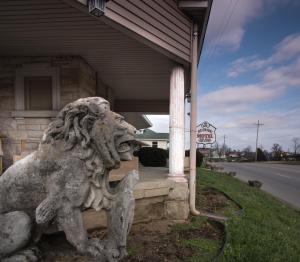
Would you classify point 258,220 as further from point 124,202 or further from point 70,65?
point 70,65

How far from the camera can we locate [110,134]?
2.51 meters

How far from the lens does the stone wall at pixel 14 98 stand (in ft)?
23.0

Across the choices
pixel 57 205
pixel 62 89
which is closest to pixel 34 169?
pixel 57 205

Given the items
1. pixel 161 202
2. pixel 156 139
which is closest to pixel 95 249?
pixel 161 202

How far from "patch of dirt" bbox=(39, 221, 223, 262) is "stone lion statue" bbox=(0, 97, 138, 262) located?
1.00ft

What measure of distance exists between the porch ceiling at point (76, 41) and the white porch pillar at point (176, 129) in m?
0.57

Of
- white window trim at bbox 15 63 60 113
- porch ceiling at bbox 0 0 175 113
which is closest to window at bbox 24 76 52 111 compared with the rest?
white window trim at bbox 15 63 60 113

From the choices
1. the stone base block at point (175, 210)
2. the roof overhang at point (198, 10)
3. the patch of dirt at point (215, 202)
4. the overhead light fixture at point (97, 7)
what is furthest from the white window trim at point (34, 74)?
the patch of dirt at point (215, 202)

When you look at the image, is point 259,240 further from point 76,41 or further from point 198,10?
point 76,41

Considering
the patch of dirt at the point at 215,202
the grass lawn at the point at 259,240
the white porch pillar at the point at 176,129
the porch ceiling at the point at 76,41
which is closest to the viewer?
the grass lawn at the point at 259,240

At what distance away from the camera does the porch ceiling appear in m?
Answer: 4.81

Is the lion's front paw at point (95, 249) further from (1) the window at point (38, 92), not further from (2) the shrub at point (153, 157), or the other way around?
(2) the shrub at point (153, 157)

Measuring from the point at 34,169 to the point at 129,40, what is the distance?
4.18 metres

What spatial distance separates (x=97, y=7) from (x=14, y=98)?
13.8ft
